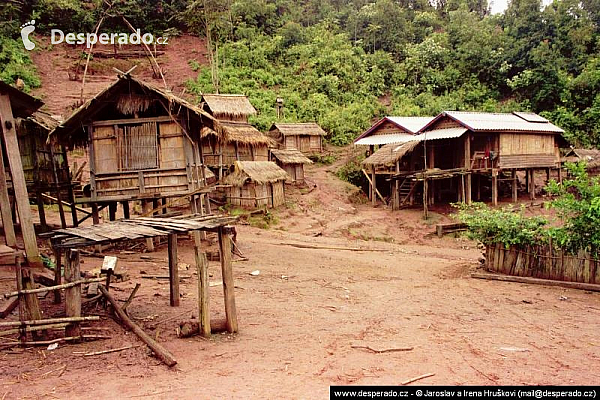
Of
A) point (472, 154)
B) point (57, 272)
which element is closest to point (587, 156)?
point (472, 154)

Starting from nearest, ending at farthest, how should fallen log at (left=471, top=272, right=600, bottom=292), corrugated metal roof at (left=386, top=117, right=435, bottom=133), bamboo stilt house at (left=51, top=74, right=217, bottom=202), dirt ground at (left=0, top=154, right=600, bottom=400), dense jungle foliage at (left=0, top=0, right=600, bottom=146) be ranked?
dirt ground at (left=0, top=154, right=600, bottom=400) < fallen log at (left=471, top=272, right=600, bottom=292) < bamboo stilt house at (left=51, top=74, right=217, bottom=202) < corrugated metal roof at (left=386, top=117, right=435, bottom=133) < dense jungle foliage at (left=0, top=0, right=600, bottom=146)

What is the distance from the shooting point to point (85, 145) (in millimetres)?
15266

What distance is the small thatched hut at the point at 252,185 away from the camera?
939 inches

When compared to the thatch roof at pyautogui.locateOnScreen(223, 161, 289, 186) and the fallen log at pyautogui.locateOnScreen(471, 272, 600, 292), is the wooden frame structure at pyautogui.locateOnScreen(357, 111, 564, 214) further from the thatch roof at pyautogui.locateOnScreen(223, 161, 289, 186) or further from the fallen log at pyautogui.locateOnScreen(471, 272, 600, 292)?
the fallen log at pyautogui.locateOnScreen(471, 272, 600, 292)

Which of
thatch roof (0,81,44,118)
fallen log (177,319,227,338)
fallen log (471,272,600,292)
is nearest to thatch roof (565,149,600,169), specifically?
fallen log (471,272,600,292)

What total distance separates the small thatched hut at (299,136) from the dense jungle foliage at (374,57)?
190cm

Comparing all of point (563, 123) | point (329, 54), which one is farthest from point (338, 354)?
point (329, 54)

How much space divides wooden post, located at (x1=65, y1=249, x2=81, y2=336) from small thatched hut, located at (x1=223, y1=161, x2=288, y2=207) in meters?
16.0

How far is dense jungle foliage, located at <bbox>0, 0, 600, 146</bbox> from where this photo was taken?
38625 millimetres

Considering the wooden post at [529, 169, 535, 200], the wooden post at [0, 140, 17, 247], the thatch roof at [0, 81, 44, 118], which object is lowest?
the wooden post at [529, 169, 535, 200]

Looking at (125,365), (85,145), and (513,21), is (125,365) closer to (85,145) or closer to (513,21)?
(85,145)

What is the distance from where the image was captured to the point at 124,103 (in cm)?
1406

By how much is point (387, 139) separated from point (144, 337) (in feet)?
80.5

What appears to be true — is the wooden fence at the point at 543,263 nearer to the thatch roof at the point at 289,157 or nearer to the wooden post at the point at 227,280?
the wooden post at the point at 227,280
